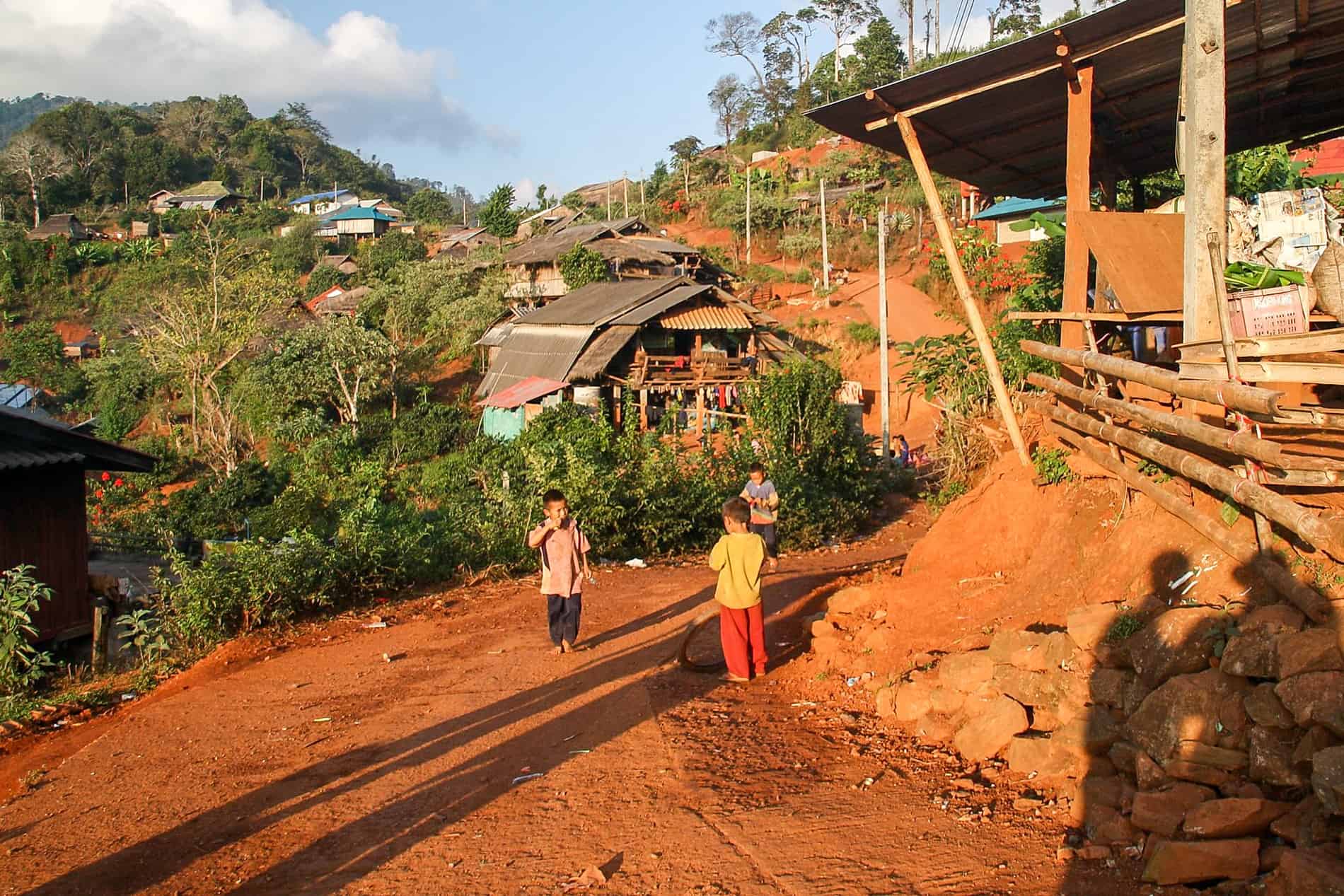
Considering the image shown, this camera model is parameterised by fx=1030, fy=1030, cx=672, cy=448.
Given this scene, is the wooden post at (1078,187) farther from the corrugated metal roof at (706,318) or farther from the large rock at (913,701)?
the corrugated metal roof at (706,318)

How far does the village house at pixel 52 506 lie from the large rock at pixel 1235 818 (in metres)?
11.0

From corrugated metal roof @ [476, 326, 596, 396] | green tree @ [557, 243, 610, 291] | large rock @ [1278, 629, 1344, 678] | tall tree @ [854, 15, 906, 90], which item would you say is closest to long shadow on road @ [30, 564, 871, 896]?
large rock @ [1278, 629, 1344, 678]

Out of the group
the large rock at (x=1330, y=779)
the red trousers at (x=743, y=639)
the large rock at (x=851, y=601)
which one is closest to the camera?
the large rock at (x=1330, y=779)

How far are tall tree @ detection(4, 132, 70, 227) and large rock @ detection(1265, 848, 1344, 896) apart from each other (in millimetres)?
73965

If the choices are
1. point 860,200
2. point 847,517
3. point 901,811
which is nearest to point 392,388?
point 860,200

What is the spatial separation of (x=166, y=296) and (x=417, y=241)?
2672 cm

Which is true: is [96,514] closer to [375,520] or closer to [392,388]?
[392,388]

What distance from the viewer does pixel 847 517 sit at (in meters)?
14.5

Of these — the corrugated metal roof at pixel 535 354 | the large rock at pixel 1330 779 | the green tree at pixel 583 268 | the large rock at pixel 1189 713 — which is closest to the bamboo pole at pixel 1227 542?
the large rock at pixel 1189 713

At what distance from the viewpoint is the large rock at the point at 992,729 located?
15.4 ft

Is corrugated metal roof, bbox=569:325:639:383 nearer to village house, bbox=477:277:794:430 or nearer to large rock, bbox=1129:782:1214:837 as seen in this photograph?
village house, bbox=477:277:794:430

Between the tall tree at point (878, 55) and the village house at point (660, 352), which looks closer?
the village house at point (660, 352)

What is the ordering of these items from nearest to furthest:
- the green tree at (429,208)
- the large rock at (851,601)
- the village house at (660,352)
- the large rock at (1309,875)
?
the large rock at (1309,875) → the large rock at (851,601) → the village house at (660,352) → the green tree at (429,208)

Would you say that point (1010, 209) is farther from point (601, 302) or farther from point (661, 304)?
point (601, 302)
